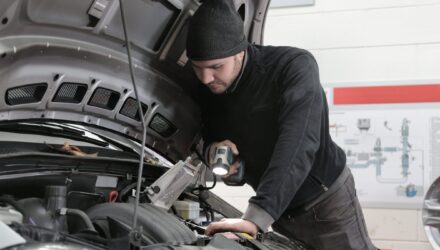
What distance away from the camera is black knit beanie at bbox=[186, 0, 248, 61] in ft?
5.83

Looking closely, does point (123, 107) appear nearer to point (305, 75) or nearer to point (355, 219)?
point (305, 75)

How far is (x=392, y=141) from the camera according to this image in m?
3.53

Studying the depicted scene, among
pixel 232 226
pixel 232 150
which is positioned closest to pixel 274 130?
pixel 232 150

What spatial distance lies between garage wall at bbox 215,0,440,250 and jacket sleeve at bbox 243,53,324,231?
177cm

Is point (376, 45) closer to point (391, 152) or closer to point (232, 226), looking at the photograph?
point (391, 152)

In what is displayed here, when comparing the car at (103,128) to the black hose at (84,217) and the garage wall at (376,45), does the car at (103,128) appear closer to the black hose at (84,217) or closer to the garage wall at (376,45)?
the black hose at (84,217)

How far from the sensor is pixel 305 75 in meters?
1.89

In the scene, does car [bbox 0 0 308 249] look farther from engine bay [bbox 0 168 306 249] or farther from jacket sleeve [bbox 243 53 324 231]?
jacket sleeve [bbox 243 53 324 231]

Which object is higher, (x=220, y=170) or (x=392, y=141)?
(x=392, y=141)

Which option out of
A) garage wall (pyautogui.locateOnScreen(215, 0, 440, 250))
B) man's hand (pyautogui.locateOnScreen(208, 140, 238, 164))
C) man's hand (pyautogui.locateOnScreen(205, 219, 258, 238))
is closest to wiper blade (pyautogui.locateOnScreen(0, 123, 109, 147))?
man's hand (pyautogui.locateOnScreen(208, 140, 238, 164))

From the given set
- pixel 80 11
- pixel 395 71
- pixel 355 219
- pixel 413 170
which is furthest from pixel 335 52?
pixel 80 11

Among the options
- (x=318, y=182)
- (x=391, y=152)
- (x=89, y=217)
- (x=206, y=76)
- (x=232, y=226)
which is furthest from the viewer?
(x=391, y=152)

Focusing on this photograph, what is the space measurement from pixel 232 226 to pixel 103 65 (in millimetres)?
643

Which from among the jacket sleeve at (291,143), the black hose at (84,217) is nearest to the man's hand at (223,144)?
the jacket sleeve at (291,143)
